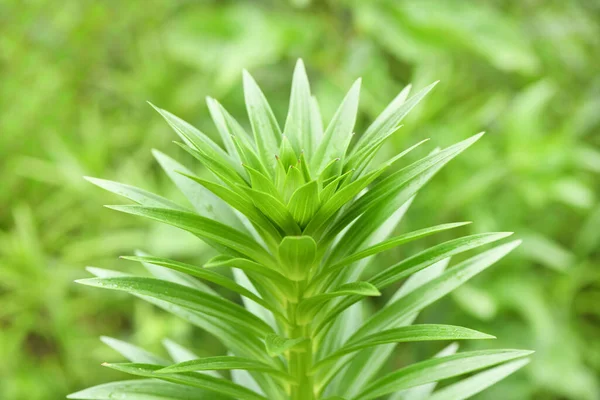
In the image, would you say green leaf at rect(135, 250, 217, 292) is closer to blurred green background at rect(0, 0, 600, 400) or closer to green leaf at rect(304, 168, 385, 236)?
green leaf at rect(304, 168, 385, 236)

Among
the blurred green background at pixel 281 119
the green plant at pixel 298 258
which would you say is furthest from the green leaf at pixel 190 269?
the blurred green background at pixel 281 119

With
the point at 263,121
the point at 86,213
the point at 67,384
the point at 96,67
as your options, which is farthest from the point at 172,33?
the point at 263,121

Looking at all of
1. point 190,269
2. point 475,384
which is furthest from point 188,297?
point 475,384

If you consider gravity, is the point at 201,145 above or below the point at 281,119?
below

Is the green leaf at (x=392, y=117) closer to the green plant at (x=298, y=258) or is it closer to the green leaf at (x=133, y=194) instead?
the green plant at (x=298, y=258)

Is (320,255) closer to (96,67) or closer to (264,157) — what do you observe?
(264,157)

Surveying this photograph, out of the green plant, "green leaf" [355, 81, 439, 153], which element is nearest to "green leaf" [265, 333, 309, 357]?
the green plant

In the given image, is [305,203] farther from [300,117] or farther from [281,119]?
[281,119]

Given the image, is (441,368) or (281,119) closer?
(441,368)
